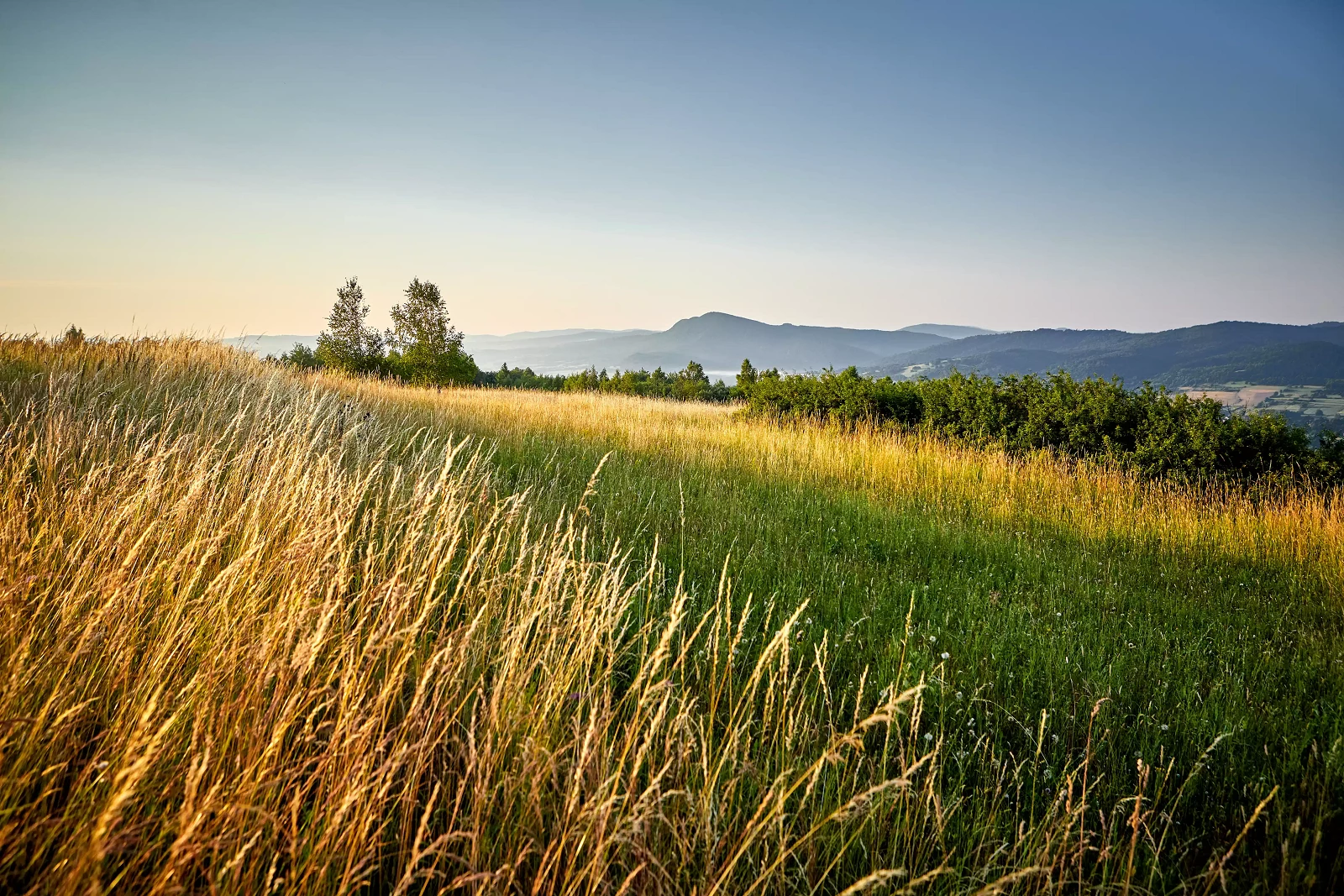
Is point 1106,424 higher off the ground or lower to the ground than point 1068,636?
higher

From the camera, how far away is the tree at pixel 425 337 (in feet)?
136

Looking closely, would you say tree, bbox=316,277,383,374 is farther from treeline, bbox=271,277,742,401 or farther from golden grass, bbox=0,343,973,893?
golden grass, bbox=0,343,973,893

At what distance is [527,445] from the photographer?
9.65m

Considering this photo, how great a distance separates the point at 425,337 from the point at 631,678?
43.0 metres

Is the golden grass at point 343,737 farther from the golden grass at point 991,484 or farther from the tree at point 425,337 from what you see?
the tree at point 425,337

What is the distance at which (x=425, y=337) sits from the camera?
4203 cm

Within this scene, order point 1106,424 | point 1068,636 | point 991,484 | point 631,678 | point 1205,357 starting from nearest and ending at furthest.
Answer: point 631,678, point 1068,636, point 991,484, point 1106,424, point 1205,357

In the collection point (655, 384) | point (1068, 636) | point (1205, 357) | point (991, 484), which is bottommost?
point (1068, 636)

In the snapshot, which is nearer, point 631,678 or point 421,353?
point 631,678

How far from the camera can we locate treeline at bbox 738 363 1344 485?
7859 millimetres

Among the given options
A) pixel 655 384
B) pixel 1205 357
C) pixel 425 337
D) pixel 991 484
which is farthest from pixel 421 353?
pixel 1205 357

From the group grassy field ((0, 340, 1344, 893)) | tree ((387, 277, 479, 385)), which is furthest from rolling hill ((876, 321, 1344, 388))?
grassy field ((0, 340, 1344, 893))

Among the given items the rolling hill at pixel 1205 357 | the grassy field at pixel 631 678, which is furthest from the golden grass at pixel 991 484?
the rolling hill at pixel 1205 357

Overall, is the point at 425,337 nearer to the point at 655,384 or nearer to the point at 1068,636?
the point at 655,384
